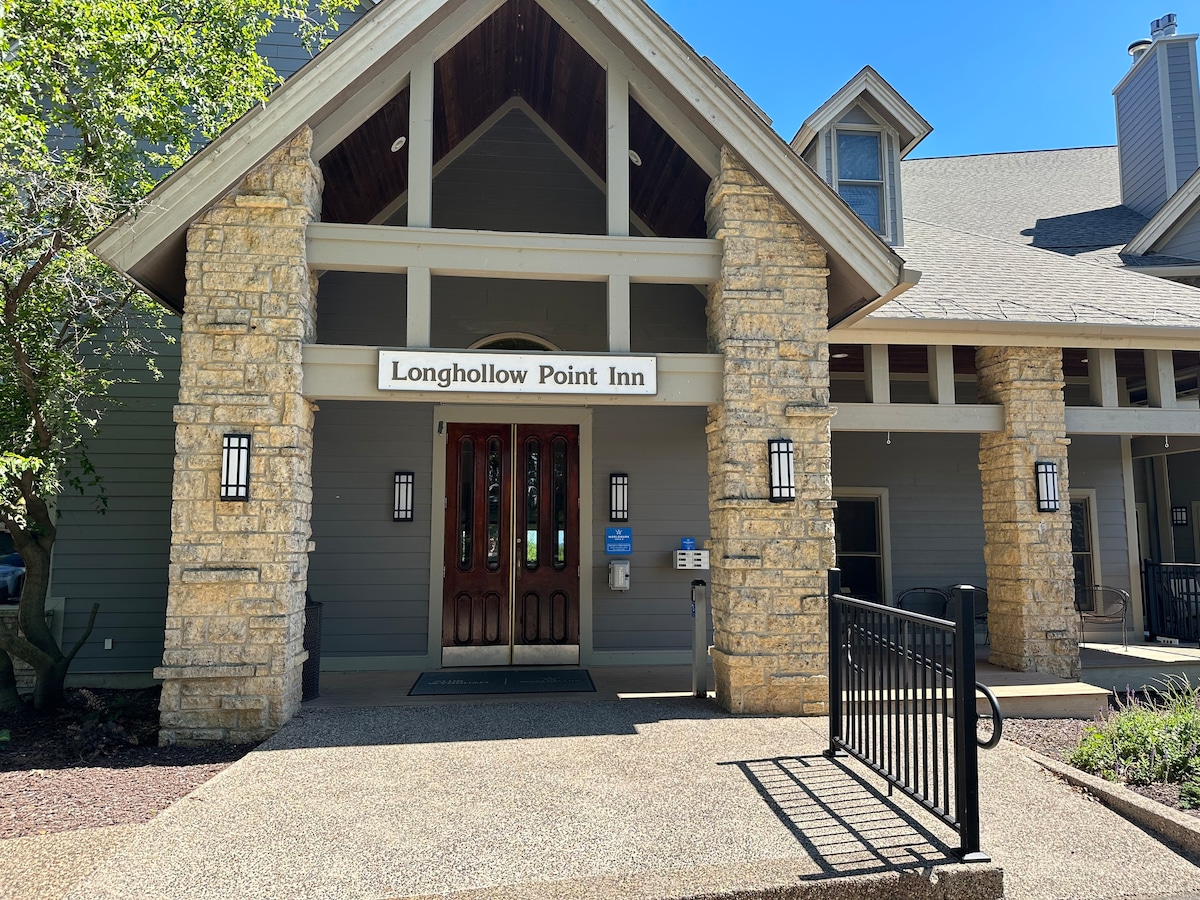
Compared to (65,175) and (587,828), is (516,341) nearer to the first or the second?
(65,175)

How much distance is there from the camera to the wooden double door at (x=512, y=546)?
849 cm

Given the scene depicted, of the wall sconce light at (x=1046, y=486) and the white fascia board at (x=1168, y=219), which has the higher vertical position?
the white fascia board at (x=1168, y=219)

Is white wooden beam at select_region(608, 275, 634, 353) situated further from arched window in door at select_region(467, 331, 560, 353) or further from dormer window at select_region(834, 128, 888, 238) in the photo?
dormer window at select_region(834, 128, 888, 238)

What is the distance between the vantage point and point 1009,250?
401 inches

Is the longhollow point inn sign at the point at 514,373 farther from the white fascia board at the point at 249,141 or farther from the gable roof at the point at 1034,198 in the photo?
the gable roof at the point at 1034,198

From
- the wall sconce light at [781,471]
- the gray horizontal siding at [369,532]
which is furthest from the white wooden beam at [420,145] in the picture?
the wall sconce light at [781,471]

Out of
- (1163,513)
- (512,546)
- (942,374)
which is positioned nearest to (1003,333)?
(942,374)

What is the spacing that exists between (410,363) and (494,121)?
4.37 m

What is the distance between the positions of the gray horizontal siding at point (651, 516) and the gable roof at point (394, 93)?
9.50 feet

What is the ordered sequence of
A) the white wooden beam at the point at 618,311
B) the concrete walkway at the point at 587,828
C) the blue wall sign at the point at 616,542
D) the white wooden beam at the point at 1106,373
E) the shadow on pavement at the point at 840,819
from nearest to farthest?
the concrete walkway at the point at 587,828
the shadow on pavement at the point at 840,819
the white wooden beam at the point at 618,311
the white wooden beam at the point at 1106,373
the blue wall sign at the point at 616,542

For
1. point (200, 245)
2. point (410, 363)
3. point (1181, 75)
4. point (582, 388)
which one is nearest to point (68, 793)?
point (410, 363)

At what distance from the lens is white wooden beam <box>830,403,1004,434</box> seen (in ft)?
26.1

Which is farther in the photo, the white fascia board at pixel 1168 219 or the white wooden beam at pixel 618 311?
the white fascia board at pixel 1168 219

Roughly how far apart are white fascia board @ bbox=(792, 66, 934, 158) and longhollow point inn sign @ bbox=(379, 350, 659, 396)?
5.19m
